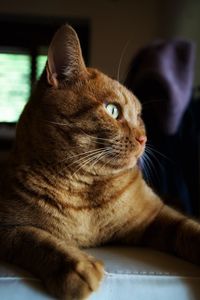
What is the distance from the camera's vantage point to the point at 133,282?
28.9 inches

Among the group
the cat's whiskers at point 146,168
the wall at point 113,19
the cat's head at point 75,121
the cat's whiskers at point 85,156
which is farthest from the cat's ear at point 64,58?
the wall at point 113,19

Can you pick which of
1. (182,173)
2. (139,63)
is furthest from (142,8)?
(182,173)

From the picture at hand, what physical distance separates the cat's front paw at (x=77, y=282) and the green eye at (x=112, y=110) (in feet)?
1.12

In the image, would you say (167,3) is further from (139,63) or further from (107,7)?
(139,63)

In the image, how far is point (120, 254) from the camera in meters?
0.84

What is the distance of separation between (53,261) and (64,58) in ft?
1.42

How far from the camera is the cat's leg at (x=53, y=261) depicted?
0.66 meters

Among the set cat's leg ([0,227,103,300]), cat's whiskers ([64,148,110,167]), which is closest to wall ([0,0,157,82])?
cat's whiskers ([64,148,110,167])

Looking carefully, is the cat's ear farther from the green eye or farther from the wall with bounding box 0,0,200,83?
the wall with bounding box 0,0,200,83

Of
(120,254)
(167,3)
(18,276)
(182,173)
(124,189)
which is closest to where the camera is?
(18,276)

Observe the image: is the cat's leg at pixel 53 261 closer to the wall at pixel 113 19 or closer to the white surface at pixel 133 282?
the white surface at pixel 133 282

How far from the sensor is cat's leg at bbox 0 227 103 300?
66cm

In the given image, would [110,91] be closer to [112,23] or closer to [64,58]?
[64,58]

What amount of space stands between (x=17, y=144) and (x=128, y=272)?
0.40 m
